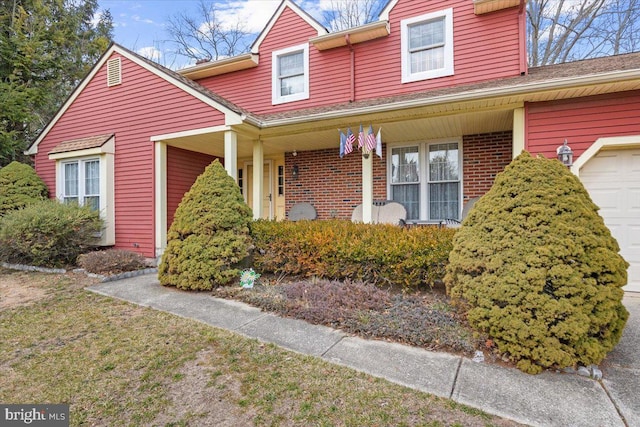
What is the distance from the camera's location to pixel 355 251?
4.89 metres

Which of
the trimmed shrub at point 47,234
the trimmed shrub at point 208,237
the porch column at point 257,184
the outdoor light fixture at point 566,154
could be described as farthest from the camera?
the porch column at point 257,184

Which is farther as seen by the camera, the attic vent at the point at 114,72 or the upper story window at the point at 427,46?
the attic vent at the point at 114,72

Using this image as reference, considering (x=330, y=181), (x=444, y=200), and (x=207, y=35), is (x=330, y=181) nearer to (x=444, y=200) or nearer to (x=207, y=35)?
(x=444, y=200)

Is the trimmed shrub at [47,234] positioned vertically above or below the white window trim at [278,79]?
below

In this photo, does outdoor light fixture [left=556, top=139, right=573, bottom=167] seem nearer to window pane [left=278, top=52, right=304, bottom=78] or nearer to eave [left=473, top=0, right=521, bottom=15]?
eave [left=473, top=0, right=521, bottom=15]

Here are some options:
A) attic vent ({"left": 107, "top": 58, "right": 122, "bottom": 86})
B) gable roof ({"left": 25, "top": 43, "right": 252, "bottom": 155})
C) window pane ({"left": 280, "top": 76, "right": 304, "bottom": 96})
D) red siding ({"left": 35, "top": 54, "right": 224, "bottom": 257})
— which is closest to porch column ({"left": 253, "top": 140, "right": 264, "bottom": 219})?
gable roof ({"left": 25, "top": 43, "right": 252, "bottom": 155})

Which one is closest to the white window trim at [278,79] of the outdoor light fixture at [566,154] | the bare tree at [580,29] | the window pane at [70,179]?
the window pane at [70,179]

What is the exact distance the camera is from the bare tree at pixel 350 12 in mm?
15789

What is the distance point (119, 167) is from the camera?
7.89m

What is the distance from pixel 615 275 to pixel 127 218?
8.85 meters

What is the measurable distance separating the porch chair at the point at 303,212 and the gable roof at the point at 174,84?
2.81 metres

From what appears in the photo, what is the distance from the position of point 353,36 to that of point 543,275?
22.6 feet

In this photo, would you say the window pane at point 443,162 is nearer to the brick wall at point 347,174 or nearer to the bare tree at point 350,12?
the brick wall at point 347,174

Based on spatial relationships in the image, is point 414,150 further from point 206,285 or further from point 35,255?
point 35,255
